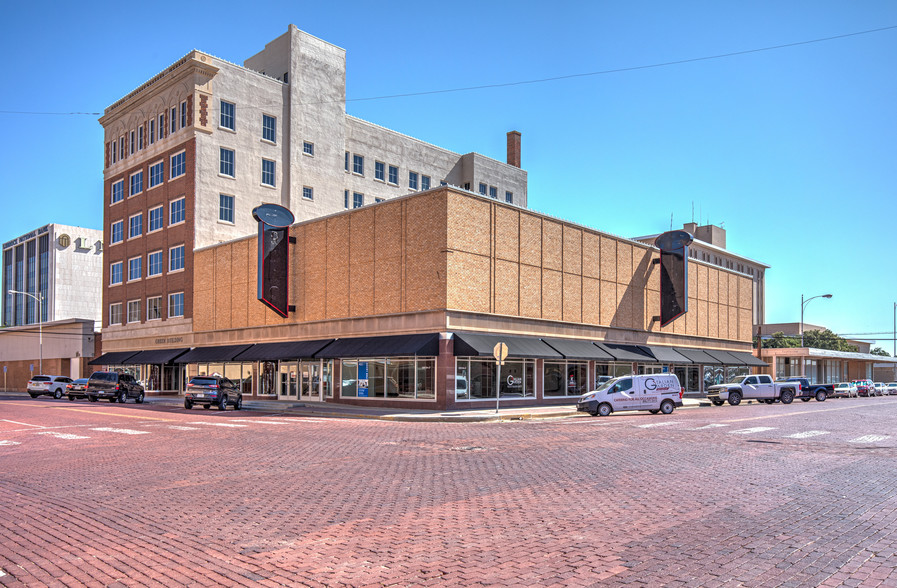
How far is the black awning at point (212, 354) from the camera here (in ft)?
143

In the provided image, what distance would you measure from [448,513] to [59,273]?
362ft

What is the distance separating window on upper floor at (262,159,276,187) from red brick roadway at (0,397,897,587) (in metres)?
37.7

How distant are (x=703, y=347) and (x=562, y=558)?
164 ft

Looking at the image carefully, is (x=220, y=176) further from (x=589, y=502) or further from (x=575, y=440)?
(x=589, y=502)

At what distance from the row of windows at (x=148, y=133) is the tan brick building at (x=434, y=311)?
10.2m

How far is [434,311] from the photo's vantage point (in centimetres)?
3244

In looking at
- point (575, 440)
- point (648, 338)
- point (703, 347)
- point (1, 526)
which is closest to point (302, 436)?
point (575, 440)

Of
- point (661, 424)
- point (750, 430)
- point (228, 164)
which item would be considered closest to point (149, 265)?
point (228, 164)

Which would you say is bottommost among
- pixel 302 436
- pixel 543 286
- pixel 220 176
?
pixel 302 436

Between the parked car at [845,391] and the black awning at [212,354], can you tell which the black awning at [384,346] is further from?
the parked car at [845,391]

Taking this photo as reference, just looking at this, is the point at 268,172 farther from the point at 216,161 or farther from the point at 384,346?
the point at 384,346

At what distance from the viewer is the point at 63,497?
33.3ft

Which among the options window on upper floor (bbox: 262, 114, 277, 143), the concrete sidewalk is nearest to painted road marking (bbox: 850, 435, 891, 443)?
the concrete sidewalk

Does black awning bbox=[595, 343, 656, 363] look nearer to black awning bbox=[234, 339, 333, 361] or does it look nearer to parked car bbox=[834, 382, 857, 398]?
black awning bbox=[234, 339, 333, 361]
